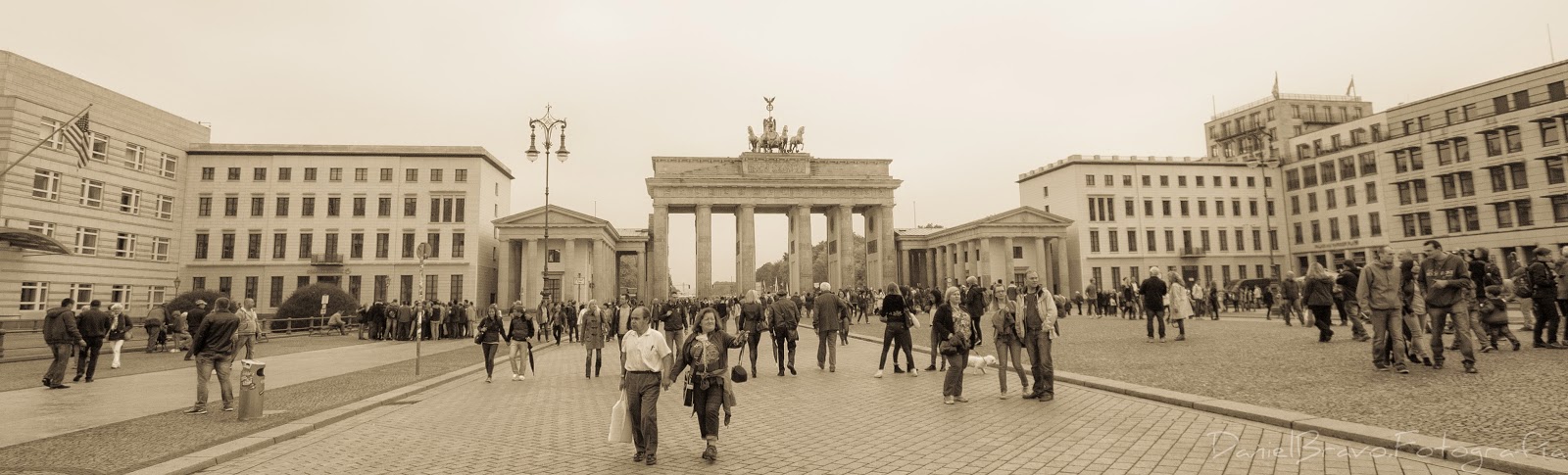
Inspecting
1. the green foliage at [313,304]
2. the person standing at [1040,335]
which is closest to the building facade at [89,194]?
the green foliage at [313,304]

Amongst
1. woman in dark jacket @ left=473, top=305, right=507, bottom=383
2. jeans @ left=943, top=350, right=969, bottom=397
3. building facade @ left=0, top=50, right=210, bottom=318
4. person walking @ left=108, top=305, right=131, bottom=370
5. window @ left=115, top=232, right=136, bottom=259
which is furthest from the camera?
window @ left=115, top=232, right=136, bottom=259

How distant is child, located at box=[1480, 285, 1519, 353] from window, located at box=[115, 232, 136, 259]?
61.3 metres

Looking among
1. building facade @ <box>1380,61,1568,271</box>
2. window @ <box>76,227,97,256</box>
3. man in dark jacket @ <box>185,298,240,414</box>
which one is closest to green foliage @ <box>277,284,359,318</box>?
window @ <box>76,227,97,256</box>

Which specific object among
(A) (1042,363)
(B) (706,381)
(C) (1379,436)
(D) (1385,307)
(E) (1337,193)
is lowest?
(C) (1379,436)

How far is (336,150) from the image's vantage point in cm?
5231

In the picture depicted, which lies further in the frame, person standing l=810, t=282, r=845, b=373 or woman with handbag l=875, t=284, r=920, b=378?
person standing l=810, t=282, r=845, b=373

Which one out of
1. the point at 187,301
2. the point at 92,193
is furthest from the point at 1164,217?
the point at 92,193

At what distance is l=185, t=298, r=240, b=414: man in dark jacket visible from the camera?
1021 centimetres

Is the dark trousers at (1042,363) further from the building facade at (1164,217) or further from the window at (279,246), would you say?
the building facade at (1164,217)

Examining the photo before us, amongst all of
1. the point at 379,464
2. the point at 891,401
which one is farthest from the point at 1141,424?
the point at 379,464

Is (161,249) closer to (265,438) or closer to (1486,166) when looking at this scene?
(265,438)

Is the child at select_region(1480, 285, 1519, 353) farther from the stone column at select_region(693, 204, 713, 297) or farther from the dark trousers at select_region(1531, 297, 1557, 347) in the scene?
the stone column at select_region(693, 204, 713, 297)

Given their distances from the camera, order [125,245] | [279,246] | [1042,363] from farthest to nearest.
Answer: [279,246]
[125,245]
[1042,363]

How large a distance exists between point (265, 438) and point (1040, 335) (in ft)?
32.5
